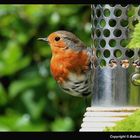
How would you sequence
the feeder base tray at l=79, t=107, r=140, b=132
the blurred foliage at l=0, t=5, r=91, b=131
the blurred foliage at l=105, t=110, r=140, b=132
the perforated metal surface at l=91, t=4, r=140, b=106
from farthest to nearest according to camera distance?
the blurred foliage at l=0, t=5, r=91, b=131 < the perforated metal surface at l=91, t=4, r=140, b=106 < the feeder base tray at l=79, t=107, r=140, b=132 < the blurred foliage at l=105, t=110, r=140, b=132

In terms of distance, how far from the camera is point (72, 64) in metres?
2.28

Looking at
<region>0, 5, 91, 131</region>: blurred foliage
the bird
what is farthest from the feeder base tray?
<region>0, 5, 91, 131</region>: blurred foliage

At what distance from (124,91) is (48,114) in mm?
1387

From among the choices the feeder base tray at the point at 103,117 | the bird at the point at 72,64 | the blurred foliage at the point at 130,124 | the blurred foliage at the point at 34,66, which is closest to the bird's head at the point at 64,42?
the bird at the point at 72,64

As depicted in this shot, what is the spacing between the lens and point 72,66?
229 cm

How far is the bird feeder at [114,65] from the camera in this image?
2232 mm

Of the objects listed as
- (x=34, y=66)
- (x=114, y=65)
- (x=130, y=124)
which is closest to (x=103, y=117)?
(x=114, y=65)

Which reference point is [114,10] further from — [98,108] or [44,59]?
[44,59]

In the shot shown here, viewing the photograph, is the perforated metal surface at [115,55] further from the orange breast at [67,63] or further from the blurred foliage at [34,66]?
the blurred foliage at [34,66]

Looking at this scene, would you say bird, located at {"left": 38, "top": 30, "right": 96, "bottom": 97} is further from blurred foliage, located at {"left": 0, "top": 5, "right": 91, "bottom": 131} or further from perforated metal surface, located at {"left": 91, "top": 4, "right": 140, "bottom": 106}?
blurred foliage, located at {"left": 0, "top": 5, "right": 91, "bottom": 131}

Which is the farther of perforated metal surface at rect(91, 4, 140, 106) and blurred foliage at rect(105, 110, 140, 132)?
perforated metal surface at rect(91, 4, 140, 106)

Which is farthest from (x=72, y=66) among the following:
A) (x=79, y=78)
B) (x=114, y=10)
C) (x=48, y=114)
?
(x=48, y=114)

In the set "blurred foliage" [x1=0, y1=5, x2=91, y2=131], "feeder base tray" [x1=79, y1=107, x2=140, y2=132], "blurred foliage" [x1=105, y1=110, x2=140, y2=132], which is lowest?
"blurred foliage" [x1=0, y1=5, x2=91, y2=131]

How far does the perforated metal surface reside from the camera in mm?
2258
